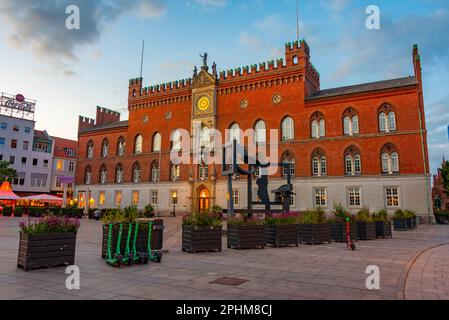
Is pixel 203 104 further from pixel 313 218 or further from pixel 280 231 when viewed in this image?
pixel 280 231

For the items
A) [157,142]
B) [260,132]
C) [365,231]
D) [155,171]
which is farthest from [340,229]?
[157,142]

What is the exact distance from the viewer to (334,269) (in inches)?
333

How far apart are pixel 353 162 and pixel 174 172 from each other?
2164 cm

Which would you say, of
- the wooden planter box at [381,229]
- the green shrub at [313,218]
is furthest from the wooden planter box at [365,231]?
the green shrub at [313,218]

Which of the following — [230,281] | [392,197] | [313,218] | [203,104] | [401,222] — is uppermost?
[203,104]

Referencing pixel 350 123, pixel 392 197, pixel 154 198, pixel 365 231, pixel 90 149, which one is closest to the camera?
pixel 365 231

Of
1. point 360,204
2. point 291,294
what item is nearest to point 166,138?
point 360,204

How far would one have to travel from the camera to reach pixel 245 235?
1264cm

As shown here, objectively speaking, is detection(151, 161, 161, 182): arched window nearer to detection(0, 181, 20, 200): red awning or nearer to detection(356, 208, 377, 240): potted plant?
detection(0, 181, 20, 200): red awning

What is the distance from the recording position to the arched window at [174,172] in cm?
4219

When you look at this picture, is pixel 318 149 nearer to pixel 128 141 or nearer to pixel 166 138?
pixel 166 138

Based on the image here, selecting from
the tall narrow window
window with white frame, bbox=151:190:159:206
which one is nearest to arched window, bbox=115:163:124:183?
window with white frame, bbox=151:190:159:206

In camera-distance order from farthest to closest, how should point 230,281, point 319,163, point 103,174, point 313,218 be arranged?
point 103,174 → point 319,163 → point 313,218 → point 230,281

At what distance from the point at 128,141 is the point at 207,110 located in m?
13.4
